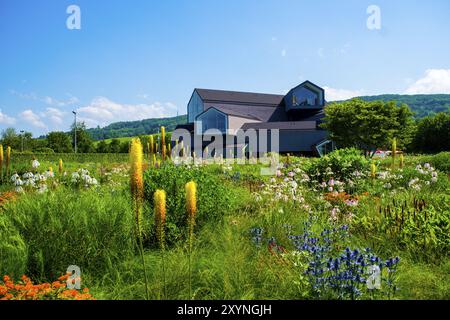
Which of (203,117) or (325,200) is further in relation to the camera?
A: (203,117)

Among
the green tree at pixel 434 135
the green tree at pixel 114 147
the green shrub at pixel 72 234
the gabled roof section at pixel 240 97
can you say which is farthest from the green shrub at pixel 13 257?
the green tree at pixel 114 147

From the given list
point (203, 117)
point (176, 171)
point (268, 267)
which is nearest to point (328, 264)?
point (268, 267)

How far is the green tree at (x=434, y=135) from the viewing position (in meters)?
49.4

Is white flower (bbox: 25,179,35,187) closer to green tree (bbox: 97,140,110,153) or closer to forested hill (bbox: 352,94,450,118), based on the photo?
green tree (bbox: 97,140,110,153)

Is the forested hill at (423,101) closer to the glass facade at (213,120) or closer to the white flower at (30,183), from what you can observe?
the glass facade at (213,120)

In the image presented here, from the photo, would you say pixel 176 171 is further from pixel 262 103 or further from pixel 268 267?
pixel 262 103

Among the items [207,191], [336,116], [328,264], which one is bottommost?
[328,264]

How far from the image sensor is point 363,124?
1432 inches

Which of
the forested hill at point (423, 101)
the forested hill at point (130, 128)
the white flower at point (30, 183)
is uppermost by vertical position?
the forested hill at point (423, 101)

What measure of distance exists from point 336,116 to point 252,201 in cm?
3081

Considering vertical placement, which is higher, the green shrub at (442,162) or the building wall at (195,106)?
→ the building wall at (195,106)

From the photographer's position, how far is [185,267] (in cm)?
445

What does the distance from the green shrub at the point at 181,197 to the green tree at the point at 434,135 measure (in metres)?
48.2

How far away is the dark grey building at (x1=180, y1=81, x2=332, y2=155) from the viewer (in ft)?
147
